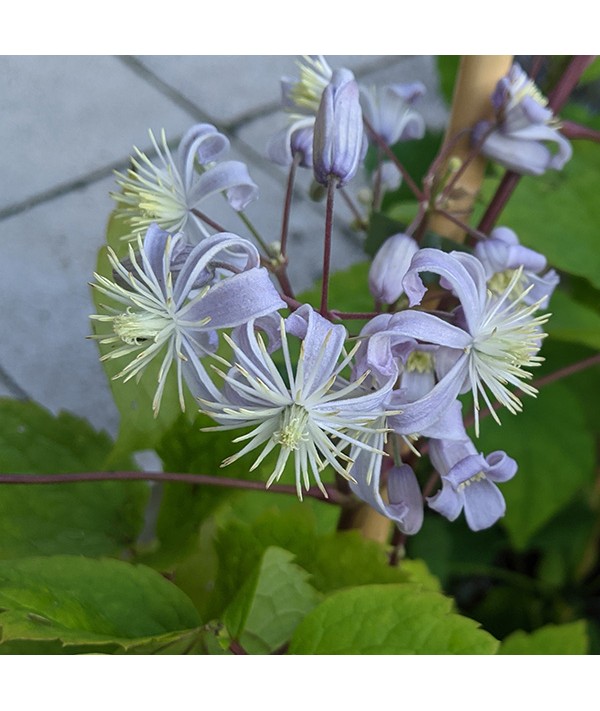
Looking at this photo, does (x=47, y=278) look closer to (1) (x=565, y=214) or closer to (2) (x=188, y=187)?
(2) (x=188, y=187)

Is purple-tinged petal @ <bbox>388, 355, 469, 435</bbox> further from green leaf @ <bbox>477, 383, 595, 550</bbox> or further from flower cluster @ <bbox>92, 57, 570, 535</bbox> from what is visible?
green leaf @ <bbox>477, 383, 595, 550</bbox>

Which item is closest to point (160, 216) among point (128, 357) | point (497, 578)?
point (128, 357)

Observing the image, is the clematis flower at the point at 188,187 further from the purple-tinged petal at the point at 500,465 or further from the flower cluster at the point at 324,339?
the purple-tinged petal at the point at 500,465

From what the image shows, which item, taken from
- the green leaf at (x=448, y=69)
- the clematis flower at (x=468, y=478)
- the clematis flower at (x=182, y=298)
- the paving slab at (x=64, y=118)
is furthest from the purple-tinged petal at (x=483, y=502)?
the green leaf at (x=448, y=69)

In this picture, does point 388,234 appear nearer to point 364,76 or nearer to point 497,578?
point 364,76

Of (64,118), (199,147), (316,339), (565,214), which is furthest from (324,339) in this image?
(565,214)

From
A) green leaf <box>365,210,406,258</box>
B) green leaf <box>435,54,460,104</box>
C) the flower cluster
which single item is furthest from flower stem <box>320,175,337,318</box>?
green leaf <box>435,54,460,104</box>

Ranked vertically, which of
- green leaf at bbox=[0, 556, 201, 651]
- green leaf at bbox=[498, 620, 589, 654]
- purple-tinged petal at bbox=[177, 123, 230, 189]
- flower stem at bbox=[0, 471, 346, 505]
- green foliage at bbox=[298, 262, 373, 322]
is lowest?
green leaf at bbox=[498, 620, 589, 654]
